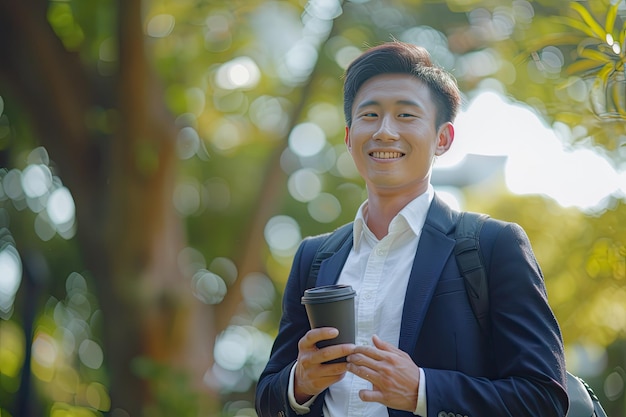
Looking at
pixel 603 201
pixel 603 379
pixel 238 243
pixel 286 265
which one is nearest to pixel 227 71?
pixel 238 243

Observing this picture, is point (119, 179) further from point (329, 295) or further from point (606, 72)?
point (329, 295)

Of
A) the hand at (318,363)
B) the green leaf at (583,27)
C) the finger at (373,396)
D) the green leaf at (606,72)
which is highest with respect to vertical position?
the green leaf at (583,27)

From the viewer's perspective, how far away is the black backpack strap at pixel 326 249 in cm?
254

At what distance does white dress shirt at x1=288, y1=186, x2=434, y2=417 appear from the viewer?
223cm

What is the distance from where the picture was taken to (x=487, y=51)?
381 inches

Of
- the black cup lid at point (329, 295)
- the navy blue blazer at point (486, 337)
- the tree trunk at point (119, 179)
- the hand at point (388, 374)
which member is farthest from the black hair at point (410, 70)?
the tree trunk at point (119, 179)

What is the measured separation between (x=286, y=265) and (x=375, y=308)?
1203cm

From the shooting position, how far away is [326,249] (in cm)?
257

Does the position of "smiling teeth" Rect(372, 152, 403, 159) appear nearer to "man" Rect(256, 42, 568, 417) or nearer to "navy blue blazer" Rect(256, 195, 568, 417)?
"man" Rect(256, 42, 568, 417)

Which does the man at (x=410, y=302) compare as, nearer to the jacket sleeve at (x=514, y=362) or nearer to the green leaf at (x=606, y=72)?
the jacket sleeve at (x=514, y=362)

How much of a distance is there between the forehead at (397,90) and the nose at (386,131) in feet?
0.21

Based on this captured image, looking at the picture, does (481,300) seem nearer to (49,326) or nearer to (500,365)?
(500,365)

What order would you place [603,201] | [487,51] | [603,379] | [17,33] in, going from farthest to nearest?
1. [603,379]
2. [487,51]
3. [17,33]
4. [603,201]

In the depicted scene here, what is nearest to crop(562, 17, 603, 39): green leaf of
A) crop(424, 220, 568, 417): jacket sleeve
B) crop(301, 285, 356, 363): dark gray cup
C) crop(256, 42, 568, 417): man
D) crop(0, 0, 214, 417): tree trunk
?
crop(256, 42, 568, 417): man
